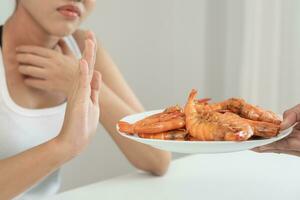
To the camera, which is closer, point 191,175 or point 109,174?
point 191,175

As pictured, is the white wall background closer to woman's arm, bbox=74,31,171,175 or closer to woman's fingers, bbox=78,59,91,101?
woman's arm, bbox=74,31,171,175

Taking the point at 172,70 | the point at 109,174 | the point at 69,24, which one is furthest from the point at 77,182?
the point at 69,24

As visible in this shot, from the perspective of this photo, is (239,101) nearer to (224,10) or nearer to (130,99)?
(130,99)

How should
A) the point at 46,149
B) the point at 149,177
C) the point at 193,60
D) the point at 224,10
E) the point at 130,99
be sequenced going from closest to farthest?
1. the point at 46,149
2. the point at 149,177
3. the point at 130,99
4. the point at 224,10
5. the point at 193,60

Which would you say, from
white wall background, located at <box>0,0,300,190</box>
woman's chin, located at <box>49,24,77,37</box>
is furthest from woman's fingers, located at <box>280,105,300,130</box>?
white wall background, located at <box>0,0,300,190</box>

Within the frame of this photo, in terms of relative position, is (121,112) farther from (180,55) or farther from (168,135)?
(180,55)

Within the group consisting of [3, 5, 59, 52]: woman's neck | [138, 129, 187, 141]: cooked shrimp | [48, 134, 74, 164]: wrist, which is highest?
[3, 5, 59, 52]: woman's neck
